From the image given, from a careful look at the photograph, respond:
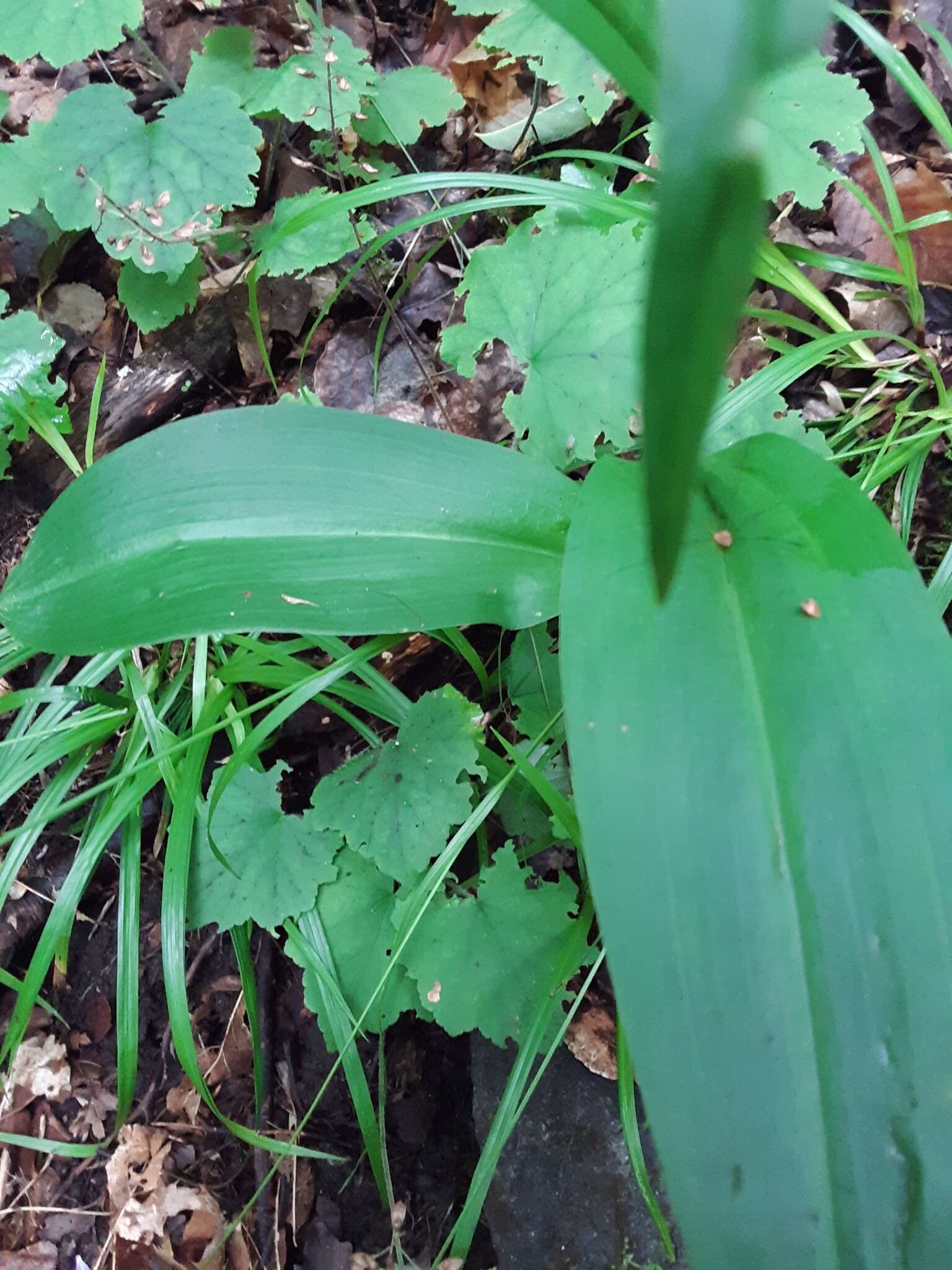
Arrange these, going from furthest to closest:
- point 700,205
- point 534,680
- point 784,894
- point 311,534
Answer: point 534,680
point 311,534
point 784,894
point 700,205

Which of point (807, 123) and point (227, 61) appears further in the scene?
point (227, 61)

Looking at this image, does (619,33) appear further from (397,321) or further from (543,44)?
(397,321)

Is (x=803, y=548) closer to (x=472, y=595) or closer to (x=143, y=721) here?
(x=472, y=595)

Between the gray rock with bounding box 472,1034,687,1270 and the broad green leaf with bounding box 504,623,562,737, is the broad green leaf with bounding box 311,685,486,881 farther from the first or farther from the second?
the gray rock with bounding box 472,1034,687,1270

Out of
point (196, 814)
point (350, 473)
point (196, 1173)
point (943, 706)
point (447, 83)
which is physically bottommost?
point (196, 1173)

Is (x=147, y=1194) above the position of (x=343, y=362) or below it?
below

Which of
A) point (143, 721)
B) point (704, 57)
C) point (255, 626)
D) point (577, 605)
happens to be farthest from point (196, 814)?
point (704, 57)

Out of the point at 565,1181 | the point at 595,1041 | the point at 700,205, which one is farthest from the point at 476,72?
the point at 565,1181
